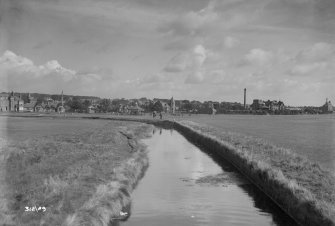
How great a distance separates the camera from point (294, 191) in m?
22.5

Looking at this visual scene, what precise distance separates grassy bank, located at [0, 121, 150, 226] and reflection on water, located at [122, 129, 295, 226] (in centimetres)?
121

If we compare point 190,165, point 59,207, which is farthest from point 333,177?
point 59,207

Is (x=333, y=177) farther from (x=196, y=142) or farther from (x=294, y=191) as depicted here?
(x=196, y=142)

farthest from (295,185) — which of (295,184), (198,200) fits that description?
(198,200)

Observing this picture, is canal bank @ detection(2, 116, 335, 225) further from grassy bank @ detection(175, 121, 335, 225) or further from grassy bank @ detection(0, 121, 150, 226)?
grassy bank @ detection(0, 121, 150, 226)

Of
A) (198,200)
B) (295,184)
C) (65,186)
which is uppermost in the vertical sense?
(295,184)

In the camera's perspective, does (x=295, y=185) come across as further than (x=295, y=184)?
No

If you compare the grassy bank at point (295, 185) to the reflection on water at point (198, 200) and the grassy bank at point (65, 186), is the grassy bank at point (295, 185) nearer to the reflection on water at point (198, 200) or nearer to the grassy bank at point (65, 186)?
the reflection on water at point (198, 200)

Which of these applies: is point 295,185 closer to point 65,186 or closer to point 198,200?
point 198,200

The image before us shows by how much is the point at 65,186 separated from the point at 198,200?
824cm

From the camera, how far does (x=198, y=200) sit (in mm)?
26547

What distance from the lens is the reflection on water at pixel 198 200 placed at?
22.2 metres

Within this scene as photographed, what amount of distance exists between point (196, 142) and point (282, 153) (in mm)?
26340

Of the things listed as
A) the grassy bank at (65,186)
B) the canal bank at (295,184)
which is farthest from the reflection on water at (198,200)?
the grassy bank at (65,186)
